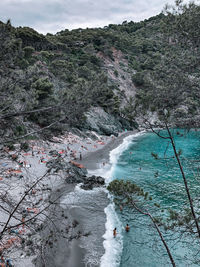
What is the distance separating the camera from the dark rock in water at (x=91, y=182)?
65.0 feet

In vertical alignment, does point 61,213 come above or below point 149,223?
above

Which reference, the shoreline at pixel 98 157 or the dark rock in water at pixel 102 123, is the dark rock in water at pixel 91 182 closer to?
the shoreline at pixel 98 157

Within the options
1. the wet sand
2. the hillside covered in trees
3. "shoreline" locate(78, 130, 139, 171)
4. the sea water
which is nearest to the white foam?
the sea water

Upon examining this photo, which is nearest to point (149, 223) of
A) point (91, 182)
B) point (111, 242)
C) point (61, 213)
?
point (111, 242)

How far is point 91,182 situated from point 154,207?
24.1 ft

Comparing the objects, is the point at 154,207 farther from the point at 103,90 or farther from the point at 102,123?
the point at 102,123

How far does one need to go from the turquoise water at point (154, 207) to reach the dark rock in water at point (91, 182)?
3084 millimetres

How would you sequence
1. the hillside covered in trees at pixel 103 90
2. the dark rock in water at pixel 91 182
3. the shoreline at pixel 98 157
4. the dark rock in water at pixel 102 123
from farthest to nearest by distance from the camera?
the dark rock in water at pixel 102 123 → the shoreline at pixel 98 157 → the dark rock in water at pixel 91 182 → the hillside covered in trees at pixel 103 90

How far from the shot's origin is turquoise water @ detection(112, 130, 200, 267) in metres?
8.20

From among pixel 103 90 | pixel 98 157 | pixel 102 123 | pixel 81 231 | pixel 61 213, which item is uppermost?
pixel 103 90

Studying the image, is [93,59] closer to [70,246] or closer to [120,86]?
[120,86]

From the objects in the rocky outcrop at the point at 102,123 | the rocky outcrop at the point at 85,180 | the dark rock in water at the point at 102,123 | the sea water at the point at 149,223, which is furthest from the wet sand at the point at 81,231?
the rocky outcrop at the point at 102,123

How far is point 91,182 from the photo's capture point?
68.2ft

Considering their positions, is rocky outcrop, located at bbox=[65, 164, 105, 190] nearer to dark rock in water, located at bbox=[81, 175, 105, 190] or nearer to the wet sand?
dark rock in water, located at bbox=[81, 175, 105, 190]
